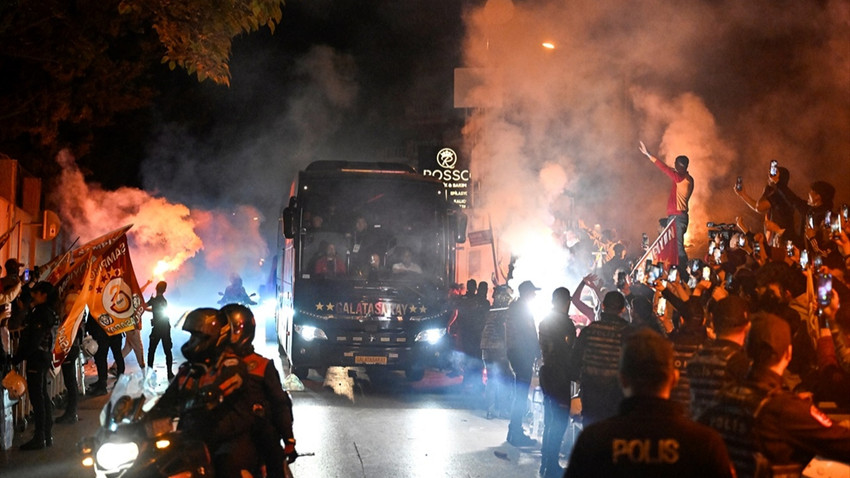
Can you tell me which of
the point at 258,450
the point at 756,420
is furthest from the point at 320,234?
the point at 756,420

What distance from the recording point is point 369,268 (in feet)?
43.9

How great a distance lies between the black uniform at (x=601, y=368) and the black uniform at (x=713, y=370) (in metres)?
1.96

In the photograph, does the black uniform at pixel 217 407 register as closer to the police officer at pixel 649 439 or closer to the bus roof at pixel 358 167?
the police officer at pixel 649 439

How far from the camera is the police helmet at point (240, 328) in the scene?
5016mm

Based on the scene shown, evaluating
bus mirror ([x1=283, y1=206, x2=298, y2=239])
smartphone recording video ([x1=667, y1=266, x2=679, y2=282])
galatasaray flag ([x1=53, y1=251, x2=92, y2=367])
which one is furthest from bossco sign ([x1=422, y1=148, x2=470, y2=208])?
smartphone recording video ([x1=667, y1=266, x2=679, y2=282])

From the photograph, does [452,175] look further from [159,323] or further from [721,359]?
[721,359]

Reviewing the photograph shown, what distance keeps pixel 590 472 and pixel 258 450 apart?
2.61m

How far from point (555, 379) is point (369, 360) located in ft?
19.7

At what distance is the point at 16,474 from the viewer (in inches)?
306

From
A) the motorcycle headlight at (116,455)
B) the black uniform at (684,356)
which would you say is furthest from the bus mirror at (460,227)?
the motorcycle headlight at (116,455)

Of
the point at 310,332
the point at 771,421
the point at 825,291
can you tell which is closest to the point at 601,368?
the point at 825,291

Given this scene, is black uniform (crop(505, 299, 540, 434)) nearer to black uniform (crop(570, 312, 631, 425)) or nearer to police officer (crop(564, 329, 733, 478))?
black uniform (crop(570, 312, 631, 425))

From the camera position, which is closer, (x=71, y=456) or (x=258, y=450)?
(x=258, y=450)

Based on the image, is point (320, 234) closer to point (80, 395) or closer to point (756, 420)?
point (80, 395)
